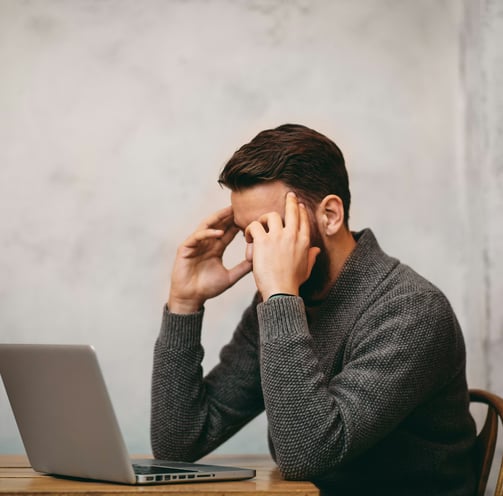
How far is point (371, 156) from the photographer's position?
88.8 inches

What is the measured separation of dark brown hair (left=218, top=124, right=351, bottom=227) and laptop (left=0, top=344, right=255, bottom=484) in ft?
1.78

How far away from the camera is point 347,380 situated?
1241 mm

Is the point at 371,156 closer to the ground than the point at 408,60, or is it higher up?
closer to the ground

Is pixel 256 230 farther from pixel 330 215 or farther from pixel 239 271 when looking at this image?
pixel 239 271

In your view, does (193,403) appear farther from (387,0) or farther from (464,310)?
(387,0)

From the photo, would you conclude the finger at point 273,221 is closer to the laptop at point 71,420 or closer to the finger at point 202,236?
the finger at point 202,236

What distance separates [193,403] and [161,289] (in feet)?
2.18

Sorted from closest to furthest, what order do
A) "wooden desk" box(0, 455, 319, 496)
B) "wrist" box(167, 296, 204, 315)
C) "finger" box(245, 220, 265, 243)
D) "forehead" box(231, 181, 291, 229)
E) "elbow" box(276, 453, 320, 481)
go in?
"wooden desk" box(0, 455, 319, 496) → "elbow" box(276, 453, 320, 481) → "finger" box(245, 220, 265, 243) → "forehead" box(231, 181, 291, 229) → "wrist" box(167, 296, 204, 315)

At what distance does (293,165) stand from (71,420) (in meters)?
0.64

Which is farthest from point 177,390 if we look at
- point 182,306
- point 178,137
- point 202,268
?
point 178,137

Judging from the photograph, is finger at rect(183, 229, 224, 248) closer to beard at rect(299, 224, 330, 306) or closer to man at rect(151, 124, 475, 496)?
man at rect(151, 124, 475, 496)

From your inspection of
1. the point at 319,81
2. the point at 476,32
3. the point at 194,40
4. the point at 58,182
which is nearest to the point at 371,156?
the point at 319,81

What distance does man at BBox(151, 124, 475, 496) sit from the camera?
3.94ft

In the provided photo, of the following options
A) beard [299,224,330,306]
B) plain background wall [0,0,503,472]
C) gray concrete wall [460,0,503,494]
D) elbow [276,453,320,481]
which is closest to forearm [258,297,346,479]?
elbow [276,453,320,481]
